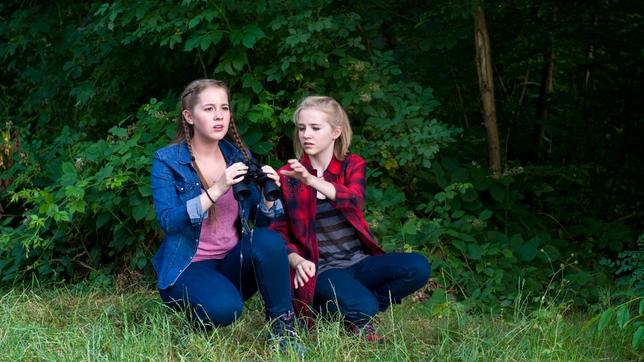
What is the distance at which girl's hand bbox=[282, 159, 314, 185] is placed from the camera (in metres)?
3.78

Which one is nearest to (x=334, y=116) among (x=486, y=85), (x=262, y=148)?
(x=262, y=148)

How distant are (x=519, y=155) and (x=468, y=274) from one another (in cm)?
279

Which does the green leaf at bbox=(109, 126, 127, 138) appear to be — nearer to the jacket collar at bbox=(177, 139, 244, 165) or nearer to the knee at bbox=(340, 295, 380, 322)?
the jacket collar at bbox=(177, 139, 244, 165)

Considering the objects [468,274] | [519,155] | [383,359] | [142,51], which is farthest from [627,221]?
[383,359]

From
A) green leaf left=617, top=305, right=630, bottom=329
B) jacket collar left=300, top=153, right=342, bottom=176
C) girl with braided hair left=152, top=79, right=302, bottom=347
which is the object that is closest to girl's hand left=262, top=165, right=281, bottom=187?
girl with braided hair left=152, top=79, right=302, bottom=347

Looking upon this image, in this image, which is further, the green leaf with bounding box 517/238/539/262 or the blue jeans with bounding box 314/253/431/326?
the green leaf with bounding box 517/238/539/262

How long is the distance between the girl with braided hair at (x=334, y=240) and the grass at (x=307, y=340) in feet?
0.42

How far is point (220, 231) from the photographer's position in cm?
416

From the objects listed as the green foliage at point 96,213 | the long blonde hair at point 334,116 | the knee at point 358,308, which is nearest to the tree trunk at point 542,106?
the green foliage at point 96,213

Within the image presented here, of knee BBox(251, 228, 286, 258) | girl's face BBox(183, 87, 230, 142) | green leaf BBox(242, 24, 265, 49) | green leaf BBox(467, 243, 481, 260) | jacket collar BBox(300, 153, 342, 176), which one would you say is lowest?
green leaf BBox(467, 243, 481, 260)

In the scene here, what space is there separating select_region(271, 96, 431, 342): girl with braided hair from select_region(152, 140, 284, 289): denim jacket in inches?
5.6

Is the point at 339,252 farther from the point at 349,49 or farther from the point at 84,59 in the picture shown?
the point at 84,59

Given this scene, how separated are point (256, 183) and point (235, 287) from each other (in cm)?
45

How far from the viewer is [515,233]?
275 inches
